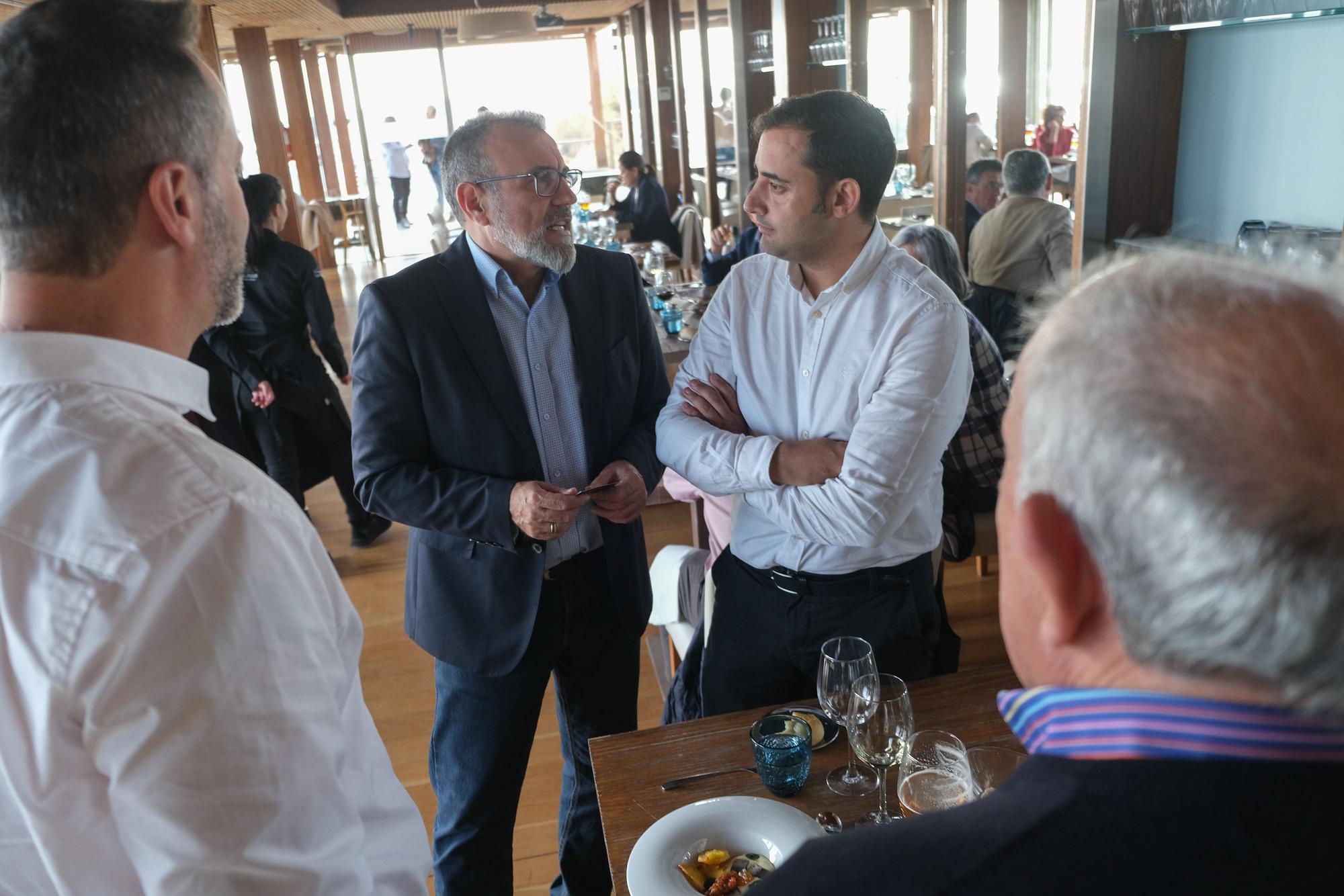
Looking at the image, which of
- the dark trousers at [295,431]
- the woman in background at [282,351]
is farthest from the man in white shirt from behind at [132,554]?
the dark trousers at [295,431]

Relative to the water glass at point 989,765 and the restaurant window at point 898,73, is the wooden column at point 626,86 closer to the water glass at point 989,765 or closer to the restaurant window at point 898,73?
the restaurant window at point 898,73

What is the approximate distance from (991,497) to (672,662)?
4.10 feet

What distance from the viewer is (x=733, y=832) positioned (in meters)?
1.29

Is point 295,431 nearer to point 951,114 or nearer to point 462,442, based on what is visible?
point 462,442

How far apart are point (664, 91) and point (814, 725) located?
1001 centimetres

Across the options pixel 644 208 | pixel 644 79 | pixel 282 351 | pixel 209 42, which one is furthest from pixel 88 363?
pixel 644 79

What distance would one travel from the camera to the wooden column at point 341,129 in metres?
16.3

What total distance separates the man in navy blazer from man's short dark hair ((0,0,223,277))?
0.96m

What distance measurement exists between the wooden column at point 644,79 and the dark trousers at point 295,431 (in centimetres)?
812

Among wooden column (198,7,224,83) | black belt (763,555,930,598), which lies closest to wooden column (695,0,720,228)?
wooden column (198,7,224,83)

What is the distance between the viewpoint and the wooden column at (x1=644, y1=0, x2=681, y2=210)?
34.2 ft

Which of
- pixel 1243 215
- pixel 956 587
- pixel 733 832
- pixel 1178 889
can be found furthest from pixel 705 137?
pixel 1178 889

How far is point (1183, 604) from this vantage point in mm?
548

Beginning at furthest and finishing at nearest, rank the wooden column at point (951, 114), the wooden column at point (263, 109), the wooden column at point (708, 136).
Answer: the wooden column at point (263, 109), the wooden column at point (708, 136), the wooden column at point (951, 114)
